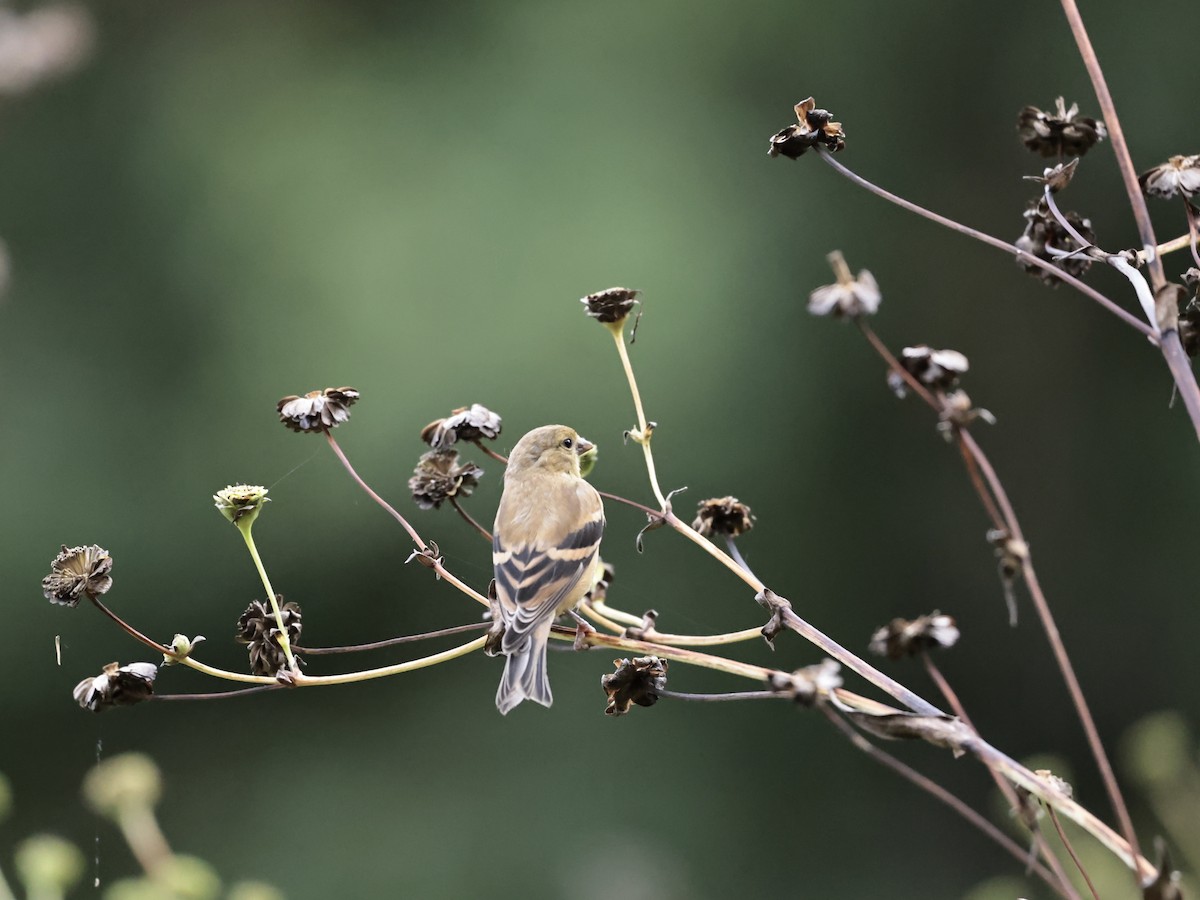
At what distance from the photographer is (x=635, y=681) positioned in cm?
85

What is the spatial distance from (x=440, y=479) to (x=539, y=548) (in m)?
0.69

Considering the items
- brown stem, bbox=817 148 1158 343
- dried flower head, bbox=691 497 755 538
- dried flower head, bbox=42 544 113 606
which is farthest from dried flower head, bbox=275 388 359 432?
brown stem, bbox=817 148 1158 343

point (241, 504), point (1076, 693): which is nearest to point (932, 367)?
point (1076, 693)

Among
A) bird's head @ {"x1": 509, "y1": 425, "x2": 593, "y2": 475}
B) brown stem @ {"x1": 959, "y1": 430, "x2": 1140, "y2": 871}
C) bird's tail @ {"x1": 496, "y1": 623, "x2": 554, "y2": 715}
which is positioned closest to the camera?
brown stem @ {"x1": 959, "y1": 430, "x2": 1140, "y2": 871}

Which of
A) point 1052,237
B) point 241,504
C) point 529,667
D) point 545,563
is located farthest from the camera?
point 545,563

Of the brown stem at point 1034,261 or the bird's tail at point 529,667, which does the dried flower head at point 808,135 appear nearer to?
the brown stem at point 1034,261

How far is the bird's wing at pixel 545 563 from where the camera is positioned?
1462 millimetres

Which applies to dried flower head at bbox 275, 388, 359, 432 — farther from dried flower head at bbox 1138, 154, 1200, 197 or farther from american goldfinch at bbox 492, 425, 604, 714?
dried flower head at bbox 1138, 154, 1200, 197

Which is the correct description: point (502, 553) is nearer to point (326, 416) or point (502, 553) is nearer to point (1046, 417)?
point (326, 416)

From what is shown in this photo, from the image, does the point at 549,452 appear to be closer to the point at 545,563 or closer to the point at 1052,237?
the point at 545,563

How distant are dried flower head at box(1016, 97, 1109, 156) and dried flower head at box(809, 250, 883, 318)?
28 cm

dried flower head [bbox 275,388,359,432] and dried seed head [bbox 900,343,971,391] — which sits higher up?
dried flower head [bbox 275,388,359,432]

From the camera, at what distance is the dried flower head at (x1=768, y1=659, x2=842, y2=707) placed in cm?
59

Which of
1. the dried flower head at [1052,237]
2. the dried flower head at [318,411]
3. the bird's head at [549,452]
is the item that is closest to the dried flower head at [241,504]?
the dried flower head at [318,411]
